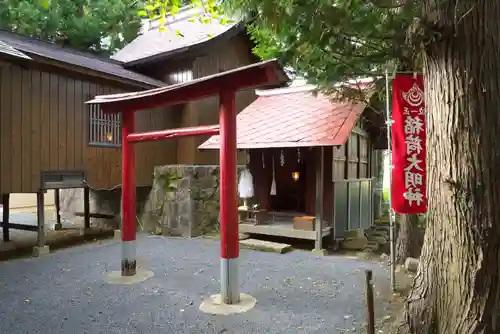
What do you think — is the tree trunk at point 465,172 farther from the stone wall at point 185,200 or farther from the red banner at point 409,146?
the stone wall at point 185,200

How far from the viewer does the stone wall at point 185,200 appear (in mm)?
10219

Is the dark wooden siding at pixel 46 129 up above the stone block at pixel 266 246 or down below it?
above

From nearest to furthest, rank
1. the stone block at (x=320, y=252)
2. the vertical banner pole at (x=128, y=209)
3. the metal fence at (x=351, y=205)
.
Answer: the vertical banner pole at (x=128, y=209)
the stone block at (x=320, y=252)
the metal fence at (x=351, y=205)

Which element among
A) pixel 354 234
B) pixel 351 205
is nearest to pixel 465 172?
pixel 351 205

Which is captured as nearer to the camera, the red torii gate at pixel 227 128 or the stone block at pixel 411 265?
the red torii gate at pixel 227 128

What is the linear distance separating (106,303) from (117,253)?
10.9 ft

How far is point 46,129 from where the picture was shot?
856cm

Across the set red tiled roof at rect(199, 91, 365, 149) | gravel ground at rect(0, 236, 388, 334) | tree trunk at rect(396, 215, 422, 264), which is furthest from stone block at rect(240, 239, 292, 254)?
tree trunk at rect(396, 215, 422, 264)

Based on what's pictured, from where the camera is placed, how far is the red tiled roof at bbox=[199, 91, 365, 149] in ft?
25.8

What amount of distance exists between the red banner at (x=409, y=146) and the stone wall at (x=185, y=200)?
600 cm

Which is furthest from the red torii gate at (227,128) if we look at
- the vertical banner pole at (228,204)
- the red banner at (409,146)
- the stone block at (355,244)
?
the stone block at (355,244)

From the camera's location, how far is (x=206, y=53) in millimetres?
11625

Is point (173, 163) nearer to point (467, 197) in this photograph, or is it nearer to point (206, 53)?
point (206, 53)

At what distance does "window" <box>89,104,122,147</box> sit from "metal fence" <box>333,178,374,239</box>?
5.93 m
